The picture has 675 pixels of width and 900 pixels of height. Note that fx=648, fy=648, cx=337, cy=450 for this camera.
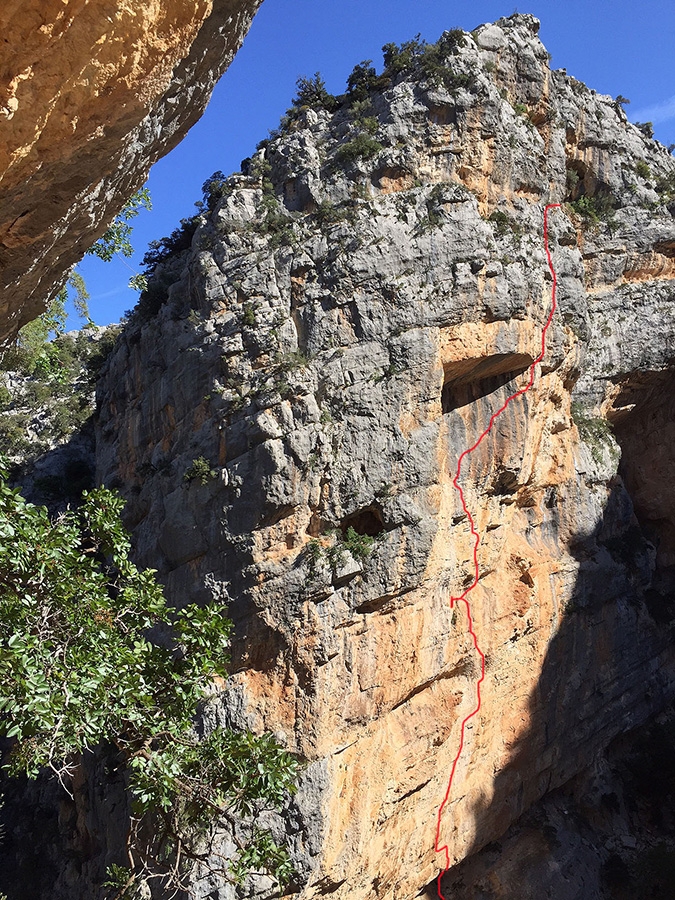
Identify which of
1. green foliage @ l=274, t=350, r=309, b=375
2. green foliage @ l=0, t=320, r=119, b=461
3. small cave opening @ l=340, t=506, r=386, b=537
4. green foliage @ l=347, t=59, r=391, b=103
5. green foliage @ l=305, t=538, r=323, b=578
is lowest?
green foliage @ l=305, t=538, r=323, b=578

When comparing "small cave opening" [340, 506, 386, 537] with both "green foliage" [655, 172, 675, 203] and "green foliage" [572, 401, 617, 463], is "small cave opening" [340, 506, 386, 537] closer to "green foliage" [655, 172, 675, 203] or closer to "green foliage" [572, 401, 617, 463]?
"green foliage" [572, 401, 617, 463]

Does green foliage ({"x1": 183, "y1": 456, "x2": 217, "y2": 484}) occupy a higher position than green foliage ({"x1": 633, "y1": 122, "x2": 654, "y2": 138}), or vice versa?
green foliage ({"x1": 633, "y1": 122, "x2": 654, "y2": 138})

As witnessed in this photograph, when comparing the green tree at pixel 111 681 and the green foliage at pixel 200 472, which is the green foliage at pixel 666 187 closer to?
the green foliage at pixel 200 472

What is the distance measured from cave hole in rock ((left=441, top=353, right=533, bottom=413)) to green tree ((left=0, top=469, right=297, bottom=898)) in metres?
13.1

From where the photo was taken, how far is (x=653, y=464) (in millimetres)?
25984

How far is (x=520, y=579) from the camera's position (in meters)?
20.4

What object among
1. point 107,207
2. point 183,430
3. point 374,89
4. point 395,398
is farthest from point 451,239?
point 107,207

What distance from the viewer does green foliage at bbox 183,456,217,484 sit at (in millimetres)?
17828

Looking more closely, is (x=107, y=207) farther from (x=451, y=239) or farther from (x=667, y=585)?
(x=667, y=585)

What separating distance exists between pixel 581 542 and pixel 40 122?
21.3 meters

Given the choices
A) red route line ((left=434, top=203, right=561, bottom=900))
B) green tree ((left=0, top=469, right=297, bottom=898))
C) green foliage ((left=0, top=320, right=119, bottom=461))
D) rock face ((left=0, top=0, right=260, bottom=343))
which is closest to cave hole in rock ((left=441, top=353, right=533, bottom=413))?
red route line ((left=434, top=203, right=561, bottom=900))

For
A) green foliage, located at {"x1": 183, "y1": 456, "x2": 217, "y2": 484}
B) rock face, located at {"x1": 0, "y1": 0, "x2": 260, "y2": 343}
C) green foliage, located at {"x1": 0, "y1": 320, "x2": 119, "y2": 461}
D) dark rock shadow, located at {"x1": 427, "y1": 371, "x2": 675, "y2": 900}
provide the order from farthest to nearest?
green foliage, located at {"x1": 0, "y1": 320, "x2": 119, "y2": 461} → dark rock shadow, located at {"x1": 427, "y1": 371, "x2": 675, "y2": 900} → green foliage, located at {"x1": 183, "y1": 456, "x2": 217, "y2": 484} → rock face, located at {"x1": 0, "y1": 0, "x2": 260, "y2": 343}

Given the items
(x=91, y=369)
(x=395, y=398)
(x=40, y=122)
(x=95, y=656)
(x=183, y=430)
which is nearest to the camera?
(x=40, y=122)

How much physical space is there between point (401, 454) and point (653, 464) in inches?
536
